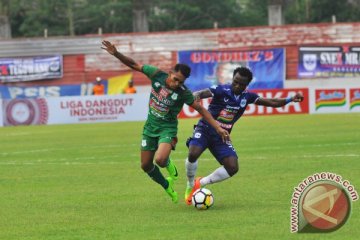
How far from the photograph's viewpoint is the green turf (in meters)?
9.88

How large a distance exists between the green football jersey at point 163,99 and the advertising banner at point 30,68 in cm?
4369

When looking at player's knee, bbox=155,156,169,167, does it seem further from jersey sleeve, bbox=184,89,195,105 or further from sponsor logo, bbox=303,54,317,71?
sponsor logo, bbox=303,54,317,71

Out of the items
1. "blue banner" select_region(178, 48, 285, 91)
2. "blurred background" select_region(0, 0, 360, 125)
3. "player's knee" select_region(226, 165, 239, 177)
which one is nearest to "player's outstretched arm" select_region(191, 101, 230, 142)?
"player's knee" select_region(226, 165, 239, 177)

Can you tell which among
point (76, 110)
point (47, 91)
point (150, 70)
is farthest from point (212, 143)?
point (47, 91)

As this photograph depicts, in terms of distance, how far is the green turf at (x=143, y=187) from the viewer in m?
9.88

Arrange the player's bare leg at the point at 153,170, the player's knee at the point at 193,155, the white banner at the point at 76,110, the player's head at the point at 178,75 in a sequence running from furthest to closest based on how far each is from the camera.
→ the white banner at the point at 76,110 < the player's knee at the point at 193,155 < the player's bare leg at the point at 153,170 < the player's head at the point at 178,75

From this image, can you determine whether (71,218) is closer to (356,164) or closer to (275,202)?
(275,202)

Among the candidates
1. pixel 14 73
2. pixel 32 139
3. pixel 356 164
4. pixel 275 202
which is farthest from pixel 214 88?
pixel 14 73

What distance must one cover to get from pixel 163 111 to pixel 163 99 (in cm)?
19

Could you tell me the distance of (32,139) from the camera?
28.3m

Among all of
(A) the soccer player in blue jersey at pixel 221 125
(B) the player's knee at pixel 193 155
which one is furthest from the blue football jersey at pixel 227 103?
(B) the player's knee at pixel 193 155

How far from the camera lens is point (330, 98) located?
38.7 metres

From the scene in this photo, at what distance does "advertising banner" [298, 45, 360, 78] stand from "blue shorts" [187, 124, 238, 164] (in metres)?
40.2

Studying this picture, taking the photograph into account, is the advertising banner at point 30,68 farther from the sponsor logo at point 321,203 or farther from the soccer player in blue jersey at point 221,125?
the sponsor logo at point 321,203
